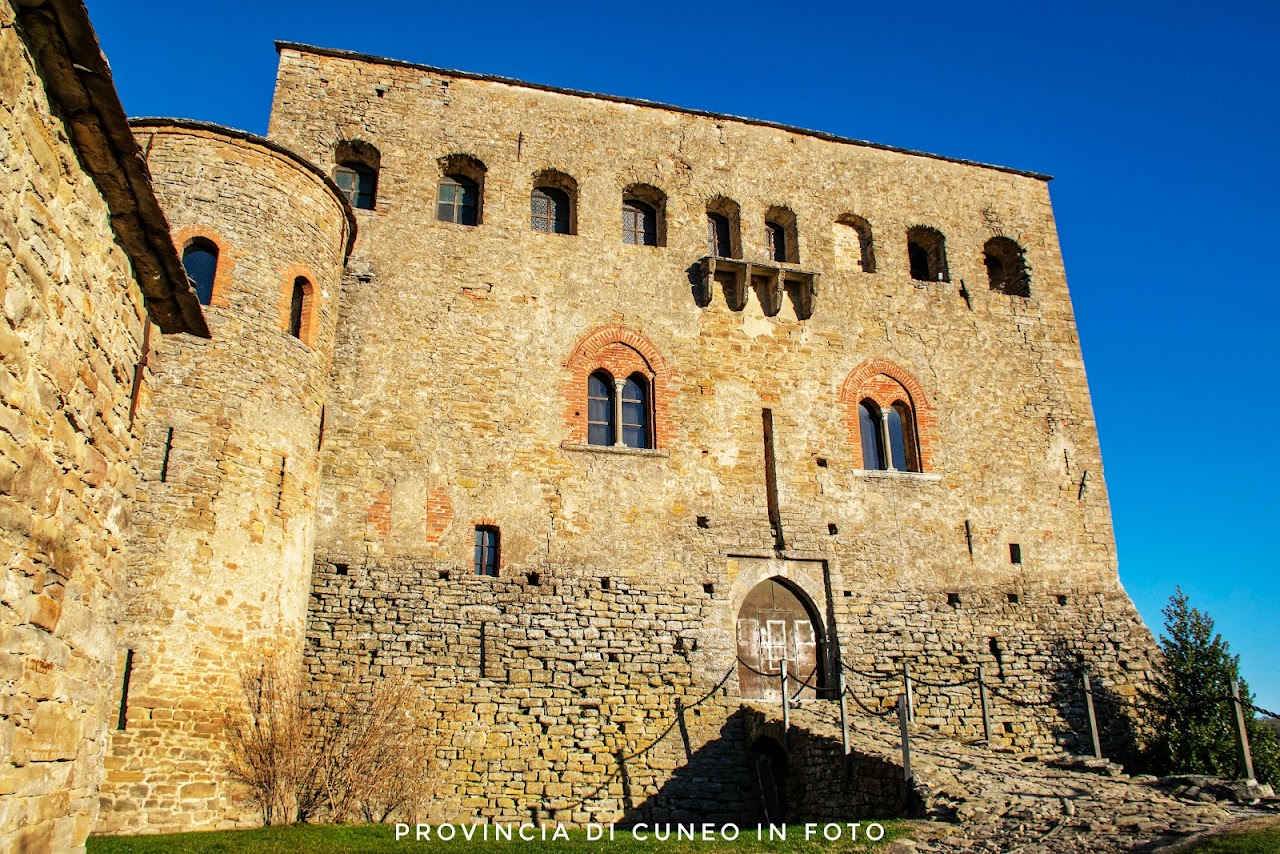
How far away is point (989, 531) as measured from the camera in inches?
719

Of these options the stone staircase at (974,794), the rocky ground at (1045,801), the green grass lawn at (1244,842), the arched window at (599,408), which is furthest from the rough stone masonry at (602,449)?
the green grass lawn at (1244,842)

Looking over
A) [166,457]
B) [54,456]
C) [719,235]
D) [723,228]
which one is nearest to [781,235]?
[723,228]

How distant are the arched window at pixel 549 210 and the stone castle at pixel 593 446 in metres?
0.07

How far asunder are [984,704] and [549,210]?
1184 cm

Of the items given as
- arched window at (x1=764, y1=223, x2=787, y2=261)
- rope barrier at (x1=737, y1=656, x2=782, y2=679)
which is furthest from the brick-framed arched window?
arched window at (x1=764, y1=223, x2=787, y2=261)

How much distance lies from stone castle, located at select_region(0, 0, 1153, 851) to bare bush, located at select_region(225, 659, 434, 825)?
0.31 metres

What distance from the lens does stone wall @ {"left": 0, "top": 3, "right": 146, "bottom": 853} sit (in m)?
5.20

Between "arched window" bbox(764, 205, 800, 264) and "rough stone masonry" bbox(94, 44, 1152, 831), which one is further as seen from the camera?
"arched window" bbox(764, 205, 800, 264)

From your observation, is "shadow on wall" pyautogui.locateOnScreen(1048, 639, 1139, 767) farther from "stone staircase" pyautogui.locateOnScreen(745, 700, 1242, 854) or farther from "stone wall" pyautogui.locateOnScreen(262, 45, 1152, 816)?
"stone staircase" pyautogui.locateOnScreen(745, 700, 1242, 854)

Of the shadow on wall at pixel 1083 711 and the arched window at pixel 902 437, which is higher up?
the arched window at pixel 902 437

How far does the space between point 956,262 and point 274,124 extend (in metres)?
13.6

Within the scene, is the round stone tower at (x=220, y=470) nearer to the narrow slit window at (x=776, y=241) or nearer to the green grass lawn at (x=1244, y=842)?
the narrow slit window at (x=776, y=241)

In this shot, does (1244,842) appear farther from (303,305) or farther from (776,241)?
(776,241)

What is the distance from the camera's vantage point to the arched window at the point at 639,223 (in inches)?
757
